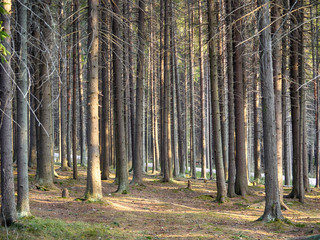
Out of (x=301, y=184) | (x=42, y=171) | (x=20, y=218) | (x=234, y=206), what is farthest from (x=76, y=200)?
(x=301, y=184)

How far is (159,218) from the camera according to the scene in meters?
10.8

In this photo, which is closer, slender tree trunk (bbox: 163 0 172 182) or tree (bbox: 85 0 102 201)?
tree (bbox: 85 0 102 201)

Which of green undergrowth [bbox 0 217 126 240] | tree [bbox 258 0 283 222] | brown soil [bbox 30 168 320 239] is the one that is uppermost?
tree [bbox 258 0 283 222]

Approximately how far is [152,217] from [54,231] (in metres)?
4.04

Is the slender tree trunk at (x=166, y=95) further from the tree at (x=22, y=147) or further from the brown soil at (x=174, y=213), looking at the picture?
the tree at (x=22, y=147)

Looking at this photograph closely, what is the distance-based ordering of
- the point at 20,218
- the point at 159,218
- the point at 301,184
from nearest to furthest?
the point at 20,218, the point at 159,218, the point at 301,184

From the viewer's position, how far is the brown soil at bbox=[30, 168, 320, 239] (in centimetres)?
879

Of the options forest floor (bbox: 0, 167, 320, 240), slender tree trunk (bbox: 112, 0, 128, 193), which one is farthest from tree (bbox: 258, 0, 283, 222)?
slender tree trunk (bbox: 112, 0, 128, 193)

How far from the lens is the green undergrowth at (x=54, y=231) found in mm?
6877

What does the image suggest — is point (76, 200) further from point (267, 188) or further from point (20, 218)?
point (267, 188)

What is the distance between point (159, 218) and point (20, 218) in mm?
4387

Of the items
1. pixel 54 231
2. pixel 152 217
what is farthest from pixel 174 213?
pixel 54 231

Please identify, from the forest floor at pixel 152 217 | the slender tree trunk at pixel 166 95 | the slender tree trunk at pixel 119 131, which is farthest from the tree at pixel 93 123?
the slender tree trunk at pixel 166 95

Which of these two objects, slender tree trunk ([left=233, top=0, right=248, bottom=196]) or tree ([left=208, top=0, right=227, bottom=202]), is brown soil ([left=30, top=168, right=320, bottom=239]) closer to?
tree ([left=208, top=0, right=227, bottom=202])
